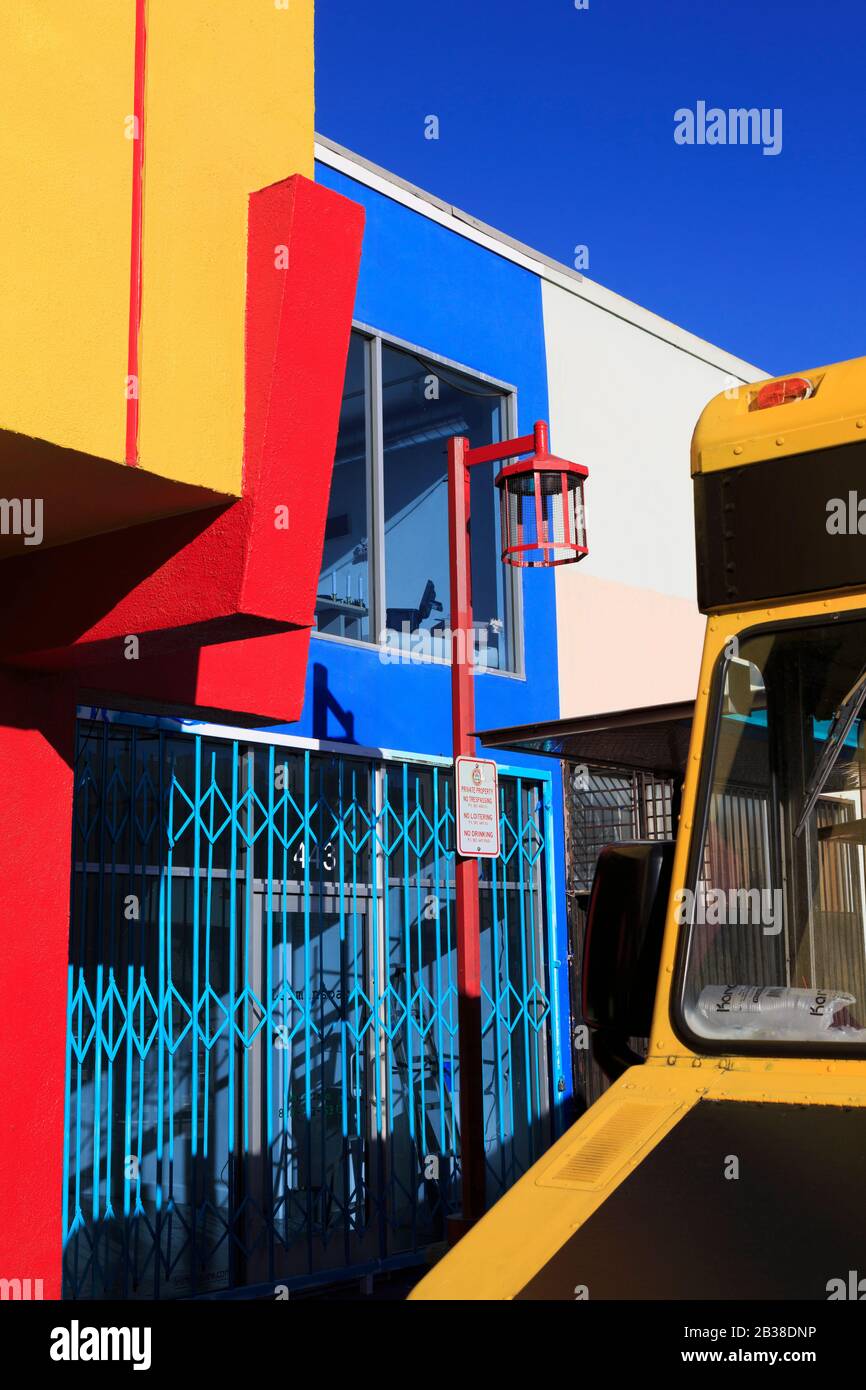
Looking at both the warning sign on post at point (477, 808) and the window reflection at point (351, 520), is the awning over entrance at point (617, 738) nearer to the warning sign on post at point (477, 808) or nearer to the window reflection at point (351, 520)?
the warning sign on post at point (477, 808)

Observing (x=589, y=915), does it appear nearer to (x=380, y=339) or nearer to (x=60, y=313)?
(x=60, y=313)

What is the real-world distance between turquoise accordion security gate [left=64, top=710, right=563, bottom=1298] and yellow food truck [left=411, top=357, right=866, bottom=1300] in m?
4.70

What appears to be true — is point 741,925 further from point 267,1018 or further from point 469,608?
point 267,1018

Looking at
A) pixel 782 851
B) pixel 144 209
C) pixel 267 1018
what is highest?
pixel 144 209

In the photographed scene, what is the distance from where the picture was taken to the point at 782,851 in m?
2.98

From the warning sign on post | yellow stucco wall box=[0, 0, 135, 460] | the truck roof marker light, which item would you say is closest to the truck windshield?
the truck roof marker light

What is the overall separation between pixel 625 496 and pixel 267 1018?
224 inches

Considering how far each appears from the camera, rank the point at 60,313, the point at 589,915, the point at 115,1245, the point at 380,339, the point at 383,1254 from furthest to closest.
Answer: the point at 380,339 < the point at 383,1254 < the point at 115,1245 < the point at 60,313 < the point at 589,915

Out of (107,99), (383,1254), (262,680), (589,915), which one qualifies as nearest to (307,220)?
(107,99)

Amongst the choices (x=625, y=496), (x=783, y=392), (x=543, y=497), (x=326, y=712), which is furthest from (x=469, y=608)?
(x=625, y=496)

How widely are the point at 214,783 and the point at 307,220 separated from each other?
3467 millimetres

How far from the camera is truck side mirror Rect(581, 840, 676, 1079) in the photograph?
302 cm

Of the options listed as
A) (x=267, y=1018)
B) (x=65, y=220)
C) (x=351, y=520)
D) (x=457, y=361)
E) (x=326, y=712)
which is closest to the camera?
(x=65, y=220)

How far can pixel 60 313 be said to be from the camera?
4730mm
